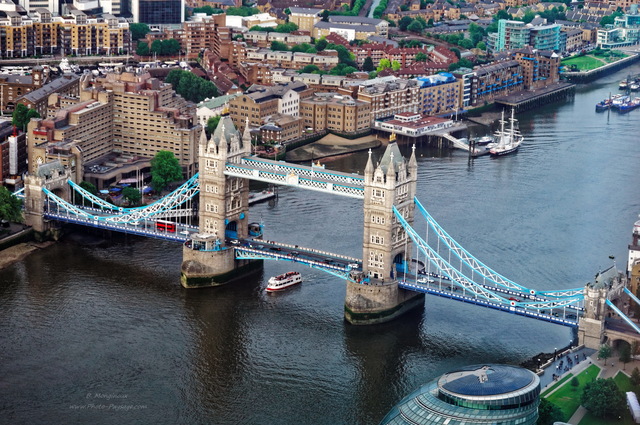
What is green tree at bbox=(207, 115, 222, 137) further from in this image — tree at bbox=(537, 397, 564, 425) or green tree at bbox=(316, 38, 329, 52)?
tree at bbox=(537, 397, 564, 425)

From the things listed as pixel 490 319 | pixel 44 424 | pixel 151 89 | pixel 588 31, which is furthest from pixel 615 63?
pixel 44 424

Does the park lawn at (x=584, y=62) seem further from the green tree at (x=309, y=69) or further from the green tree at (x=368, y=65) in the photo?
the green tree at (x=309, y=69)

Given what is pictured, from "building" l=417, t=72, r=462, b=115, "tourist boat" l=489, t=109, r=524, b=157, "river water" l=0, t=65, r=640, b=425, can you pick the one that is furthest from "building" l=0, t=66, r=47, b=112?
"tourist boat" l=489, t=109, r=524, b=157

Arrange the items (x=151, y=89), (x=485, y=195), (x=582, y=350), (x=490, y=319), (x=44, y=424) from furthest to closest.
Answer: (x=151, y=89)
(x=485, y=195)
(x=490, y=319)
(x=582, y=350)
(x=44, y=424)

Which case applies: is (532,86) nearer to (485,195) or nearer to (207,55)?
(207,55)

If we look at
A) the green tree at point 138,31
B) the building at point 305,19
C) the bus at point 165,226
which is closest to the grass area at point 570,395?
the bus at point 165,226

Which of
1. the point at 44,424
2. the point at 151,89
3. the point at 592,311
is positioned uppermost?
the point at 151,89
